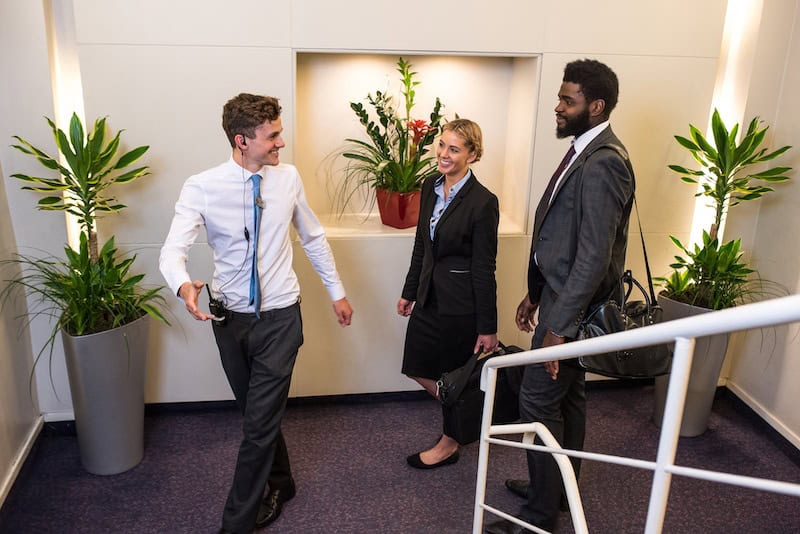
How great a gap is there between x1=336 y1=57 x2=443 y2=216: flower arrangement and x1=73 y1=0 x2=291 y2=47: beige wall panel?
600 mm

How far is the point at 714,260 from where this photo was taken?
3.34 metres

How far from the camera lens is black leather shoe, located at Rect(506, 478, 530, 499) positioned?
299 cm

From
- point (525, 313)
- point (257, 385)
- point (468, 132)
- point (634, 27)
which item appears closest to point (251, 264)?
point (257, 385)

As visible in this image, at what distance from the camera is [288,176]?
2588mm

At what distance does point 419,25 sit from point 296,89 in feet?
2.33

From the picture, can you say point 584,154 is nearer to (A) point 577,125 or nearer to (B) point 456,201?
A: (A) point 577,125

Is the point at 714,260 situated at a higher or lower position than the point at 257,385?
higher

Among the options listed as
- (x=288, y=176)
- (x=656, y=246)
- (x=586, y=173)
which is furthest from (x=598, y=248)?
(x=656, y=246)

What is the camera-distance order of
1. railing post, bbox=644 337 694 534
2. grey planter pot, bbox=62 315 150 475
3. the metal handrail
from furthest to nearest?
grey planter pot, bbox=62 315 150 475 < railing post, bbox=644 337 694 534 < the metal handrail

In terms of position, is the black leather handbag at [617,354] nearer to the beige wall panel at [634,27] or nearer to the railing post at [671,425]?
the railing post at [671,425]

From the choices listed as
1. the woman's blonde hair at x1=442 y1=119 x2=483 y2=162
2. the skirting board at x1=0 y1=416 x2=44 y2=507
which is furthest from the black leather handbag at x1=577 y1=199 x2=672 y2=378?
the skirting board at x1=0 y1=416 x2=44 y2=507

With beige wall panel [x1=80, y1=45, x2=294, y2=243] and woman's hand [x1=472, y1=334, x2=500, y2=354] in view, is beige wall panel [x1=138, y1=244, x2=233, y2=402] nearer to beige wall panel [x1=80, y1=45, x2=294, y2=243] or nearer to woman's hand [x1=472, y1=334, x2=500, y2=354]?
beige wall panel [x1=80, y1=45, x2=294, y2=243]

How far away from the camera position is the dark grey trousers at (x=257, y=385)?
2.56 meters

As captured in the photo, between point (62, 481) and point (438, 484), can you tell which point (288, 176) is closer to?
point (438, 484)
